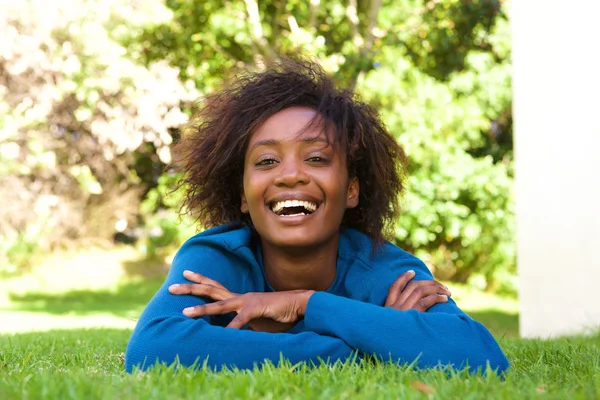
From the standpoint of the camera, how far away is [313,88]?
369cm

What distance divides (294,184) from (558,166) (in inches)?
183

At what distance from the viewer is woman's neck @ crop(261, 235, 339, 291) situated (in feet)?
11.4

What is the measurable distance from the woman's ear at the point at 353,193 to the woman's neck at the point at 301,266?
0.73 ft

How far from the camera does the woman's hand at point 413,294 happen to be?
3.14m

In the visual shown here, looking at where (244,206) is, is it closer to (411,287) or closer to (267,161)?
(267,161)

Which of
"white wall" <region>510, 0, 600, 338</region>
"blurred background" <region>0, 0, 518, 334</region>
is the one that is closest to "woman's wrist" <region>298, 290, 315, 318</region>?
"white wall" <region>510, 0, 600, 338</region>

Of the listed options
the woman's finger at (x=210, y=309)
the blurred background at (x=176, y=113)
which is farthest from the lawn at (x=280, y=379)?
the blurred background at (x=176, y=113)

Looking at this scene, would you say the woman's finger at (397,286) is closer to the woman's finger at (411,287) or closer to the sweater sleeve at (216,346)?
the woman's finger at (411,287)

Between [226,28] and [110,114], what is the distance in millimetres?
2406

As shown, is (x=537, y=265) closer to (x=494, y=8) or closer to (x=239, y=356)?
(x=239, y=356)

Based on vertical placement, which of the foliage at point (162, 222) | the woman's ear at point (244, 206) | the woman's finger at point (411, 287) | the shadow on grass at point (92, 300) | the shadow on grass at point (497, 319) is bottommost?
the shadow on grass at point (497, 319)

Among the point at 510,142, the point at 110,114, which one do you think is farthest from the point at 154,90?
the point at 510,142

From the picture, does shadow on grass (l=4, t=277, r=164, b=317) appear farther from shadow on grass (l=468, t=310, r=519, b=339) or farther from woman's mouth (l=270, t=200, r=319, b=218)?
woman's mouth (l=270, t=200, r=319, b=218)

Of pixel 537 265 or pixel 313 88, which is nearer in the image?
pixel 313 88
